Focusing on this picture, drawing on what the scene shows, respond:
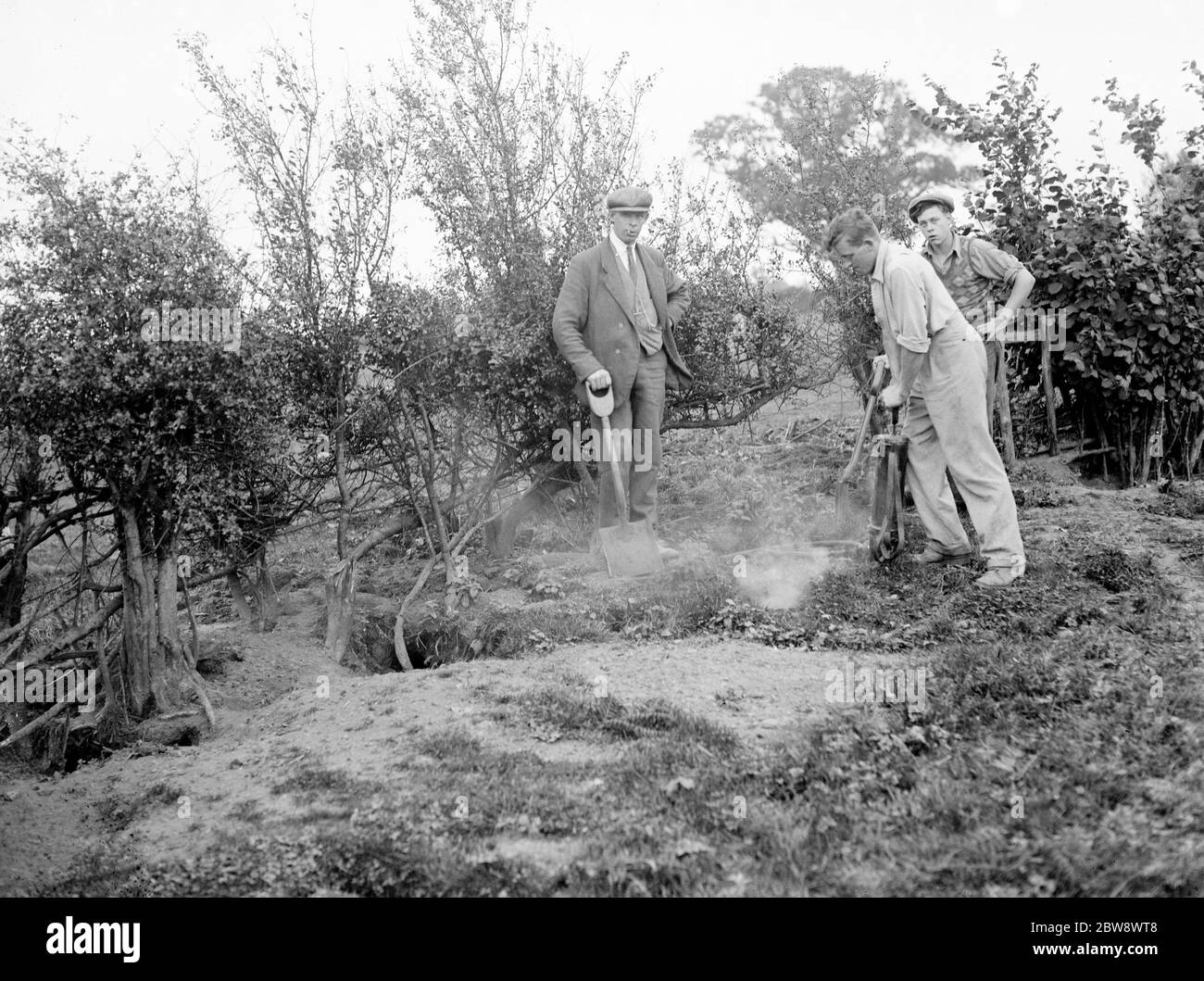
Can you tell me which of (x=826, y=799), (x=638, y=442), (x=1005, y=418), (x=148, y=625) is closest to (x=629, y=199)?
(x=638, y=442)

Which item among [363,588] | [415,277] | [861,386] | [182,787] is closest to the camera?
[182,787]

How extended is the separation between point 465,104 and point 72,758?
5007 mm

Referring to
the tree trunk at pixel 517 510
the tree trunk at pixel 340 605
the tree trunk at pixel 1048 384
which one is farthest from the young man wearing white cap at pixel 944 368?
the tree trunk at pixel 1048 384


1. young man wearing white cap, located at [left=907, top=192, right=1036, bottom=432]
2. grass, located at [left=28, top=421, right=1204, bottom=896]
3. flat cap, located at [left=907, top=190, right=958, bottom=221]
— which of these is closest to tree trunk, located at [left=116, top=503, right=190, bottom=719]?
grass, located at [left=28, top=421, right=1204, bottom=896]

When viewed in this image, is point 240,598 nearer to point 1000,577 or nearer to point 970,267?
point 1000,577

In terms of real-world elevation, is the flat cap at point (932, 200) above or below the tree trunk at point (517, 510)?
above

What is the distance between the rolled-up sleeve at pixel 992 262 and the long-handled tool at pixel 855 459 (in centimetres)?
99

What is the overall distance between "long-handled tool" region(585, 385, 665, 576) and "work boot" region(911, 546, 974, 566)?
170 centimetres

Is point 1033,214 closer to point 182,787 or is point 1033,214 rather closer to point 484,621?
point 484,621

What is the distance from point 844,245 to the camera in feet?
20.7

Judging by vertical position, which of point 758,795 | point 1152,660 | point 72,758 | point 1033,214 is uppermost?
point 1033,214

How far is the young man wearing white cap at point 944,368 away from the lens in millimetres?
6238

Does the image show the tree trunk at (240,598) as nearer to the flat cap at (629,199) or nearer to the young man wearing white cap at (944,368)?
the flat cap at (629,199)
